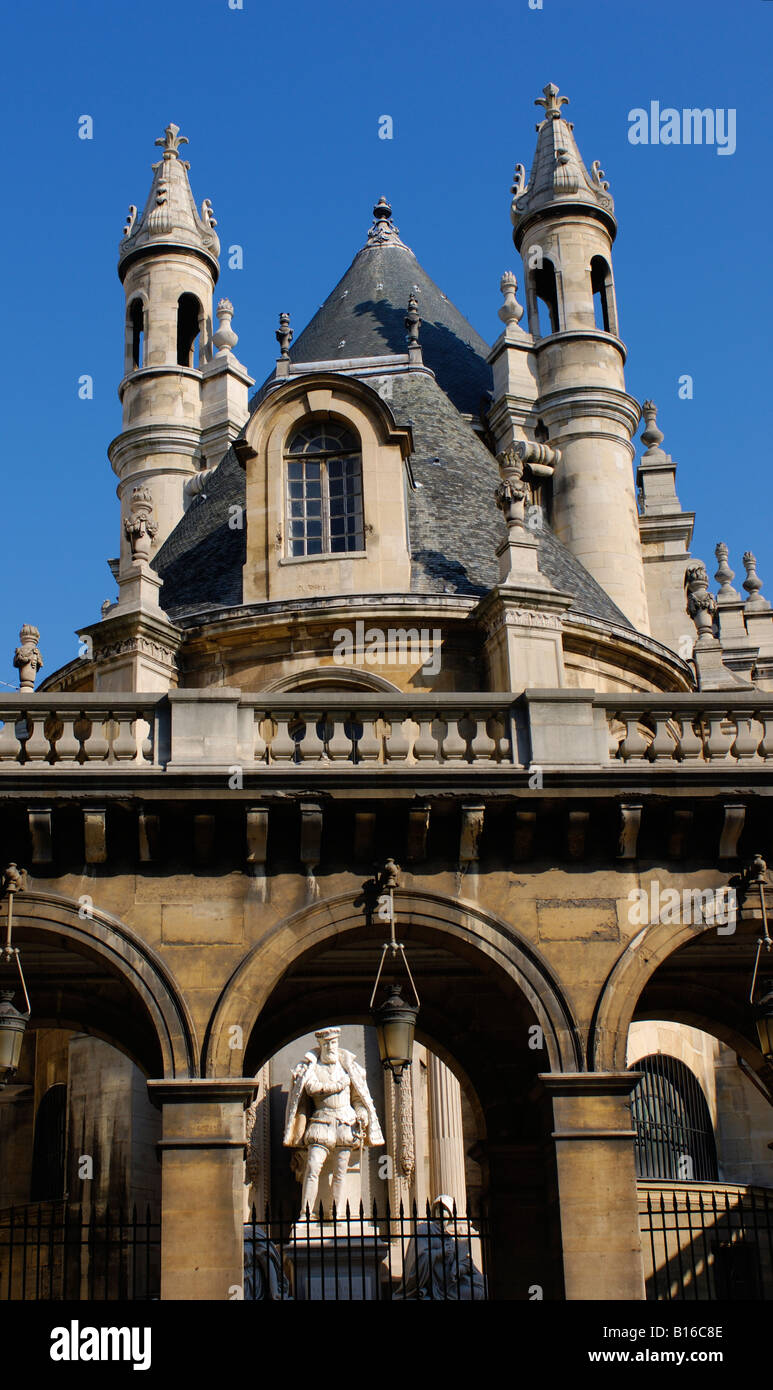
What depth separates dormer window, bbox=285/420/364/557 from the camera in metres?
20.2

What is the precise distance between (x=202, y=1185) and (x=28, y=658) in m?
8.46

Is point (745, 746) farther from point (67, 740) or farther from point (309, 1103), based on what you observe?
point (309, 1103)

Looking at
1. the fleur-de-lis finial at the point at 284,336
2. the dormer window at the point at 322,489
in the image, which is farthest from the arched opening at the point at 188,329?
the dormer window at the point at 322,489

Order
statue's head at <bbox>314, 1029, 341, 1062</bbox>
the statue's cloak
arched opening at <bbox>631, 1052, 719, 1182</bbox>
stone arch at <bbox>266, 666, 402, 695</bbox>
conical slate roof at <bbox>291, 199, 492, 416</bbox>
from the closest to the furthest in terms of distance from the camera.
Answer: the statue's cloak < statue's head at <bbox>314, 1029, 341, 1062</bbox> < stone arch at <bbox>266, 666, 402, 695</bbox> < arched opening at <bbox>631, 1052, 719, 1182</bbox> < conical slate roof at <bbox>291, 199, 492, 416</bbox>

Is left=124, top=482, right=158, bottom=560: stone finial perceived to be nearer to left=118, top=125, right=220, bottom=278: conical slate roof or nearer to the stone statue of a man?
the stone statue of a man

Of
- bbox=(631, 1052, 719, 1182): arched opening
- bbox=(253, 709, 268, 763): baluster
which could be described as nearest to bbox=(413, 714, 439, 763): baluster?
bbox=(253, 709, 268, 763): baluster

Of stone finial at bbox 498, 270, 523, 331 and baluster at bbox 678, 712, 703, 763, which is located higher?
stone finial at bbox 498, 270, 523, 331

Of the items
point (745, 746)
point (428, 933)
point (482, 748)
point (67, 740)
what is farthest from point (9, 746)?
point (745, 746)

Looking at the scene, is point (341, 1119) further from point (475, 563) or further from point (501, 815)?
point (475, 563)

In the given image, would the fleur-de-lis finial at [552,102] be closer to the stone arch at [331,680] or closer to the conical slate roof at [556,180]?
the conical slate roof at [556,180]

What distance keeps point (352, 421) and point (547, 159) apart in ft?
39.1

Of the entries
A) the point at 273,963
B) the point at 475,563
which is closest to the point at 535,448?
the point at 475,563

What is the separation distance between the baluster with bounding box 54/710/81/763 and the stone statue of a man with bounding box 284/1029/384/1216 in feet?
16.1
